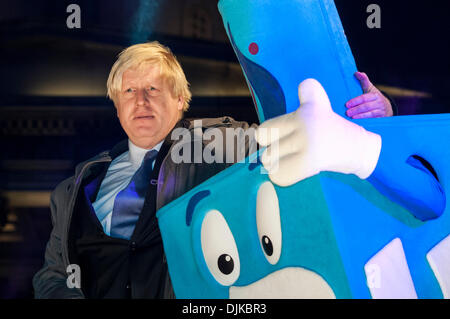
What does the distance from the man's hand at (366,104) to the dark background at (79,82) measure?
4.33 ft

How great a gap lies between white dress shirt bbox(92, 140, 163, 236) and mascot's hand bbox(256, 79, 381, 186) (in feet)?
2.05

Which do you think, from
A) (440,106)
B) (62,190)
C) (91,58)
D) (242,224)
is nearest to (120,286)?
(62,190)

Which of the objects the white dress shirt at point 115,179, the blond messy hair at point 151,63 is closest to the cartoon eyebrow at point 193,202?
the white dress shirt at point 115,179

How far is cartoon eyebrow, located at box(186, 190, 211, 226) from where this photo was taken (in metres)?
0.84

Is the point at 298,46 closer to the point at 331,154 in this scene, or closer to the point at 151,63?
the point at 331,154

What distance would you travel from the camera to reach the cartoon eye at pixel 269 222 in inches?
29.2

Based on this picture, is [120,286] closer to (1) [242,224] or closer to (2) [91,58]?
(1) [242,224]

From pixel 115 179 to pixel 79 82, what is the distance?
2842 millimetres

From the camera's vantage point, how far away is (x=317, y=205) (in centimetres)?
67

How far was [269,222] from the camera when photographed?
752 mm

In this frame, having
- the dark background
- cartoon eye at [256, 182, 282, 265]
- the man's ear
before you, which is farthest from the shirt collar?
the dark background

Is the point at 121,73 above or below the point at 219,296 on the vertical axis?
above

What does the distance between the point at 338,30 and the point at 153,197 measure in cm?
57
